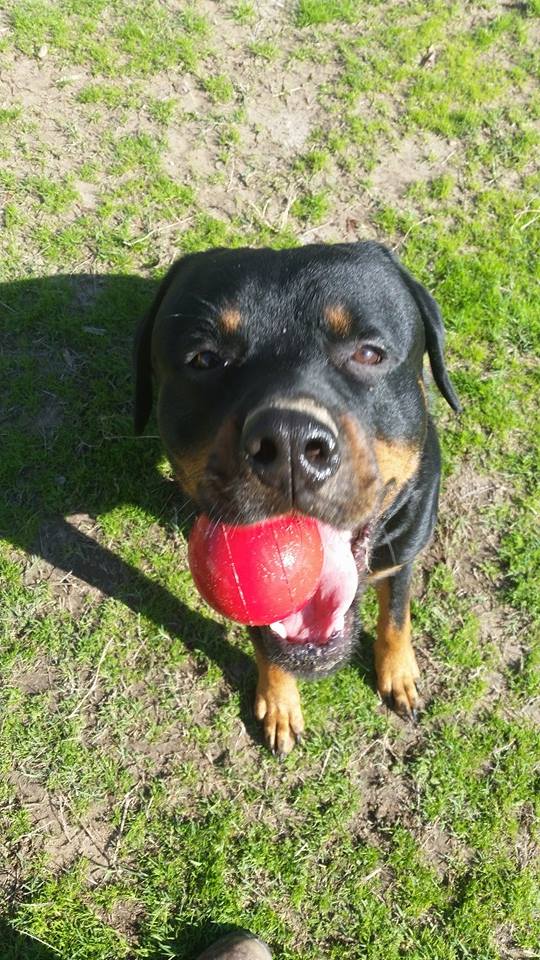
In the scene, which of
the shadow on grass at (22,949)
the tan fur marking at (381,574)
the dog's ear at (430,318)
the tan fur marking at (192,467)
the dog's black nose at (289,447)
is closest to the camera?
the dog's black nose at (289,447)

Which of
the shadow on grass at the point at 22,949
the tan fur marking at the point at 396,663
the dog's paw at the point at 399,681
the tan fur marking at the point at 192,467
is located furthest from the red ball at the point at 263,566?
the shadow on grass at the point at 22,949

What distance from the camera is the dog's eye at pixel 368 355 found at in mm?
2248

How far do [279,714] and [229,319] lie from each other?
1.84 metres

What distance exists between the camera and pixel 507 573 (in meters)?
3.67

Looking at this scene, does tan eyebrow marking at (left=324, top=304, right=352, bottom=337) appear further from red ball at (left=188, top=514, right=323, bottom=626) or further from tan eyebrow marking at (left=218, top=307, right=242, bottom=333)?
red ball at (left=188, top=514, right=323, bottom=626)

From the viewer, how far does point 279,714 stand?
128 inches

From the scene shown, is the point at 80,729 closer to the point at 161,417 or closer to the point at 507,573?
the point at 161,417

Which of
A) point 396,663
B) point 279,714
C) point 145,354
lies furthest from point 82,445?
point 396,663

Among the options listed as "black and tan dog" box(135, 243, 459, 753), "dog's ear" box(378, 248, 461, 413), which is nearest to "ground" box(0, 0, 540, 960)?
"black and tan dog" box(135, 243, 459, 753)

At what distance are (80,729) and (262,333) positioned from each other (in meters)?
2.16

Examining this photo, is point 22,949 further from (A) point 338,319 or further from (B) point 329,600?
(A) point 338,319

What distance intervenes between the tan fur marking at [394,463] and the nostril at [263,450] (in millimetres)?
422

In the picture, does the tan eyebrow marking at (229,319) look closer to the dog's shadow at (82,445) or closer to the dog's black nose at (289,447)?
the dog's black nose at (289,447)

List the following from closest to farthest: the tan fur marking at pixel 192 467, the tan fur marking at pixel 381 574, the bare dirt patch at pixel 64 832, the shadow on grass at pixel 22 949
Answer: the tan fur marking at pixel 192 467
the tan fur marking at pixel 381 574
the shadow on grass at pixel 22 949
the bare dirt patch at pixel 64 832
